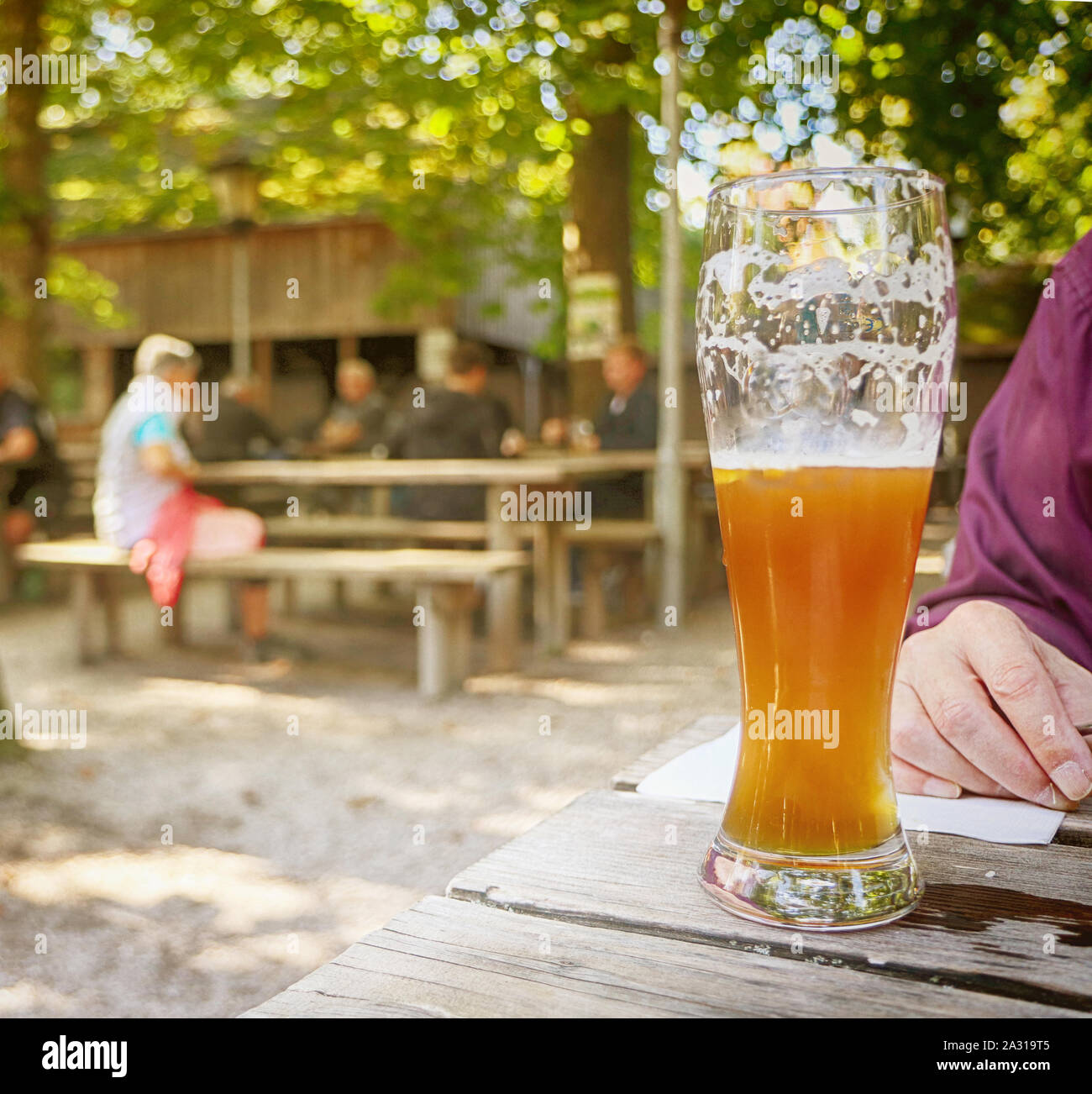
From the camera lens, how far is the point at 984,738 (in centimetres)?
92

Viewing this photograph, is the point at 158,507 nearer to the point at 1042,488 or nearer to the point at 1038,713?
the point at 1042,488

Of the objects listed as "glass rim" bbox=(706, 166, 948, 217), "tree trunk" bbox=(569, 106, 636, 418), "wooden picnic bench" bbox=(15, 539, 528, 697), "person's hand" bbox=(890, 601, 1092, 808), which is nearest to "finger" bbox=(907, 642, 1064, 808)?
"person's hand" bbox=(890, 601, 1092, 808)

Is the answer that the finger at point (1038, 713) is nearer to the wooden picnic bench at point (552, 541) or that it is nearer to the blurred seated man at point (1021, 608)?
the blurred seated man at point (1021, 608)

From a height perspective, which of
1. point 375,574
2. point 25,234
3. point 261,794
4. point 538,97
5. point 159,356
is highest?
point 538,97

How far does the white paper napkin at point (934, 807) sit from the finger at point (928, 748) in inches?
0.5

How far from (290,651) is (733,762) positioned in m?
5.91

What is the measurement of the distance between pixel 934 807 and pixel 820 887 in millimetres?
267

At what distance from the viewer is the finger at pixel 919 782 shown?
96cm

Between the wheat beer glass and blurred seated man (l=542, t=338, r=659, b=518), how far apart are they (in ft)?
25.7

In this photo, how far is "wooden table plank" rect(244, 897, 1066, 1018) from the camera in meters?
0.58

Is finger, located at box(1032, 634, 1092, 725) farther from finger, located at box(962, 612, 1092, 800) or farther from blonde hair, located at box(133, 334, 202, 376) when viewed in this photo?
blonde hair, located at box(133, 334, 202, 376)

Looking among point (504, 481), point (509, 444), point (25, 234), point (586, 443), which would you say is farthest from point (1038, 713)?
point (25, 234)

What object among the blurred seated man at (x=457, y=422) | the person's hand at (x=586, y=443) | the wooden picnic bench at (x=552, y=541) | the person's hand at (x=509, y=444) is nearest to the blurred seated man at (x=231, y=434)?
the wooden picnic bench at (x=552, y=541)
